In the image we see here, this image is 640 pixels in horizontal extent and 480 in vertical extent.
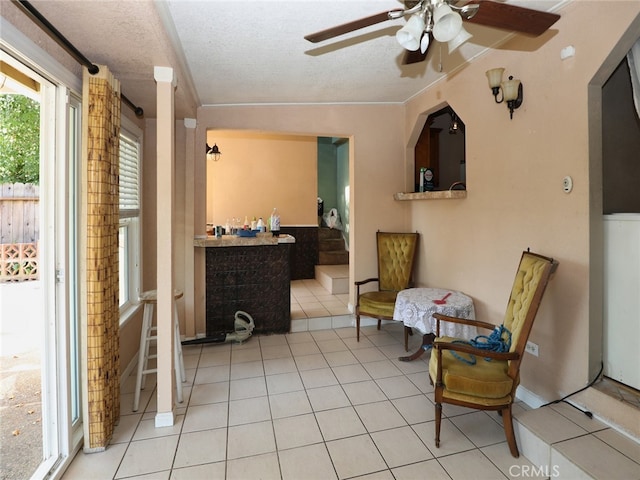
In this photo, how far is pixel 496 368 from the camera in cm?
205

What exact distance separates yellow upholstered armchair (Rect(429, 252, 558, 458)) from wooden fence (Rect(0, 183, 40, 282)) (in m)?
2.73

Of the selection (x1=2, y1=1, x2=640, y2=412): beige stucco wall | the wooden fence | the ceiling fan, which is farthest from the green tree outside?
the ceiling fan

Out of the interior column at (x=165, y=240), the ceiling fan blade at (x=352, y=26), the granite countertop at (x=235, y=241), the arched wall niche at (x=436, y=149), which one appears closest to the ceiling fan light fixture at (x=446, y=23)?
the ceiling fan blade at (x=352, y=26)

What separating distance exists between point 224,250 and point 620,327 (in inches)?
133

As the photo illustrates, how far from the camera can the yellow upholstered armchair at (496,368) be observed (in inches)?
76.0

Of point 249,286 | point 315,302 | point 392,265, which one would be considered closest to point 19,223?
point 249,286

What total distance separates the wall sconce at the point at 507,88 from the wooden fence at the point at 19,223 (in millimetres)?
3263

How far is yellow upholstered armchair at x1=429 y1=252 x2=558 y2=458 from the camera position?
6.33ft

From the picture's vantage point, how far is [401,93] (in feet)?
12.3

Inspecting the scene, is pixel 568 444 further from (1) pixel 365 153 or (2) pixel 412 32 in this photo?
(1) pixel 365 153

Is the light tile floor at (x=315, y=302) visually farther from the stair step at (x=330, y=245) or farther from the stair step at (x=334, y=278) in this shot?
the stair step at (x=330, y=245)

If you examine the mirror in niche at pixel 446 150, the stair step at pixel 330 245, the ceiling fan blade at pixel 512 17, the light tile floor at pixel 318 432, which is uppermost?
the mirror in niche at pixel 446 150

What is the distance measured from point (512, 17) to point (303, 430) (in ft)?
8.35

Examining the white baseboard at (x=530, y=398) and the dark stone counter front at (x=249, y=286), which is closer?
the white baseboard at (x=530, y=398)
